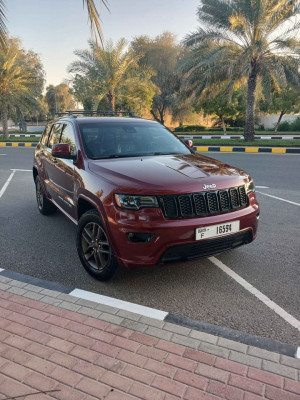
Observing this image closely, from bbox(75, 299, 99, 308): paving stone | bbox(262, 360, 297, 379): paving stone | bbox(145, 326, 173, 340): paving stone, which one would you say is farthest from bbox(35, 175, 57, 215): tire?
bbox(262, 360, 297, 379): paving stone

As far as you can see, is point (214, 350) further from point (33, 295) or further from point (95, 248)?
point (33, 295)

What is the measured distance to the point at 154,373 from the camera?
229 centimetres

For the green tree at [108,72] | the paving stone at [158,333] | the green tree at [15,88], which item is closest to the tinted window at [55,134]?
the paving stone at [158,333]

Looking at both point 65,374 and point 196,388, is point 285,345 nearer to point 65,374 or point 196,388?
point 196,388

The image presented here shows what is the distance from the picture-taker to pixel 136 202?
10.2 feet

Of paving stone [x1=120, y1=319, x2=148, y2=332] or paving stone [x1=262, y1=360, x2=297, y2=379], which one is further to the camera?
paving stone [x1=120, y1=319, x2=148, y2=332]

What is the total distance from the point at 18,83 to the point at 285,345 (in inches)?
1164

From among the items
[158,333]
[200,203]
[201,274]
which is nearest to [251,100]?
[201,274]

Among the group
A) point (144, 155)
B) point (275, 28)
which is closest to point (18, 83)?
point (275, 28)

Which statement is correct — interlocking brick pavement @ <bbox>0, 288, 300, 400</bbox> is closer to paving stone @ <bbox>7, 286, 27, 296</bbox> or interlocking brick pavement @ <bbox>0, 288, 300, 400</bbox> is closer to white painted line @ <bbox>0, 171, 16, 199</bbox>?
paving stone @ <bbox>7, 286, 27, 296</bbox>

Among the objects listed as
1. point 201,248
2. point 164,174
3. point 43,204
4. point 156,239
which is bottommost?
point 43,204

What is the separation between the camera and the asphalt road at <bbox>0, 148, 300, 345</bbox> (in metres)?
3.06

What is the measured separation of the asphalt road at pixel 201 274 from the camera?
3.06 meters

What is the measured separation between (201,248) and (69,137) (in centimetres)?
251
